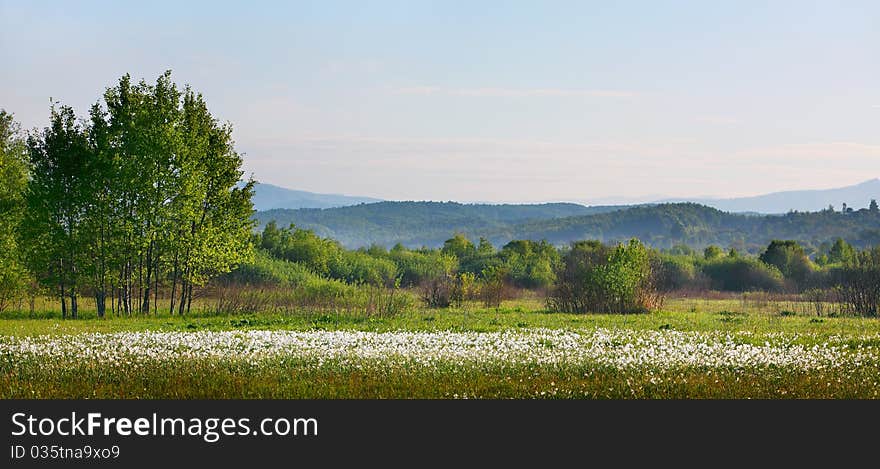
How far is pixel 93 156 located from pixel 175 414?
23354 millimetres

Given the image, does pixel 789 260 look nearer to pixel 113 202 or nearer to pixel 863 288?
pixel 863 288

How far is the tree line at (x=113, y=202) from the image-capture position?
3195 cm

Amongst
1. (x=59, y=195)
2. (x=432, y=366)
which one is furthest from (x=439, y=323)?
(x=59, y=195)

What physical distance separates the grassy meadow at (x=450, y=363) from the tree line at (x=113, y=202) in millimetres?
8459

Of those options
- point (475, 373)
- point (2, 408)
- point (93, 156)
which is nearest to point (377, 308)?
point (93, 156)

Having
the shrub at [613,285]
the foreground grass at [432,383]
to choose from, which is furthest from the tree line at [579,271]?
the foreground grass at [432,383]

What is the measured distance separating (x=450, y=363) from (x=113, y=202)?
21121mm

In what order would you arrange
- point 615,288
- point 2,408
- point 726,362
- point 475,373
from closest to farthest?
1. point 2,408
2. point 475,373
3. point 726,362
4. point 615,288

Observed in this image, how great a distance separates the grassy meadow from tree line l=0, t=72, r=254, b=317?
846 centimetres

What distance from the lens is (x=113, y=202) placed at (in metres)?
32.3

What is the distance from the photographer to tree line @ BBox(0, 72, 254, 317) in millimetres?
31953

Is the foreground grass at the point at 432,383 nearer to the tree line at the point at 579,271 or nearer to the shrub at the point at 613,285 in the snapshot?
the shrub at the point at 613,285

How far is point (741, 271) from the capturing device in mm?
71500

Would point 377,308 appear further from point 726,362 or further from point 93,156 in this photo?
point 726,362
